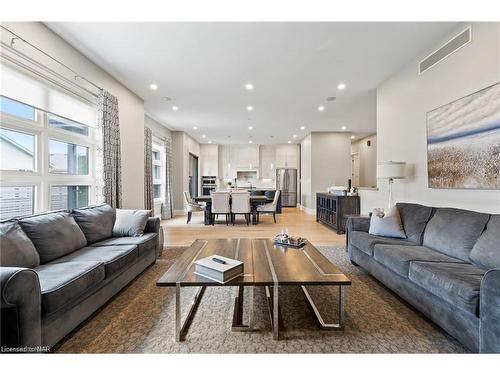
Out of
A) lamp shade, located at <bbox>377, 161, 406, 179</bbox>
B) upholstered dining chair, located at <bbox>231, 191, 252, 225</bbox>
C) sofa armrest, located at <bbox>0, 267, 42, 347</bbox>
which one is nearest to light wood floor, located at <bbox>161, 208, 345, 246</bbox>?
upholstered dining chair, located at <bbox>231, 191, 252, 225</bbox>

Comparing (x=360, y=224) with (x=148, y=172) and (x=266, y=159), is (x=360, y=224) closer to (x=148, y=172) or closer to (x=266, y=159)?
(x=148, y=172)

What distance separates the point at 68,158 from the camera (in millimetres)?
3443

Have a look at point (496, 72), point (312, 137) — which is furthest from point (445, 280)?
point (312, 137)

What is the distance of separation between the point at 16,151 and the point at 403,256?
4131mm

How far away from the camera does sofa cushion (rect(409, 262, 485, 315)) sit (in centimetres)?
152

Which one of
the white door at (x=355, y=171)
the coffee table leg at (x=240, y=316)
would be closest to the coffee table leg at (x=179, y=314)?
the coffee table leg at (x=240, y=316)

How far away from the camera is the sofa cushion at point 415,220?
110 inches

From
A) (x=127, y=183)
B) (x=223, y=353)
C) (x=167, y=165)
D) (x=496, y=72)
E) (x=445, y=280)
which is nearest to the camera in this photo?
(x=223, y=353)

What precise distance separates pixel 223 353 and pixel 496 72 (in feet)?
11.3

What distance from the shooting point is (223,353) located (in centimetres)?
159

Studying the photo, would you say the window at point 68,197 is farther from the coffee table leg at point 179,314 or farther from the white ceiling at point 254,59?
the coffee table leg at point 179,314

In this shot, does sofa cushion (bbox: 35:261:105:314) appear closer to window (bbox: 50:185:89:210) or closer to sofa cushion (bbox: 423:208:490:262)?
window (bbox: 50:185:89:210)
